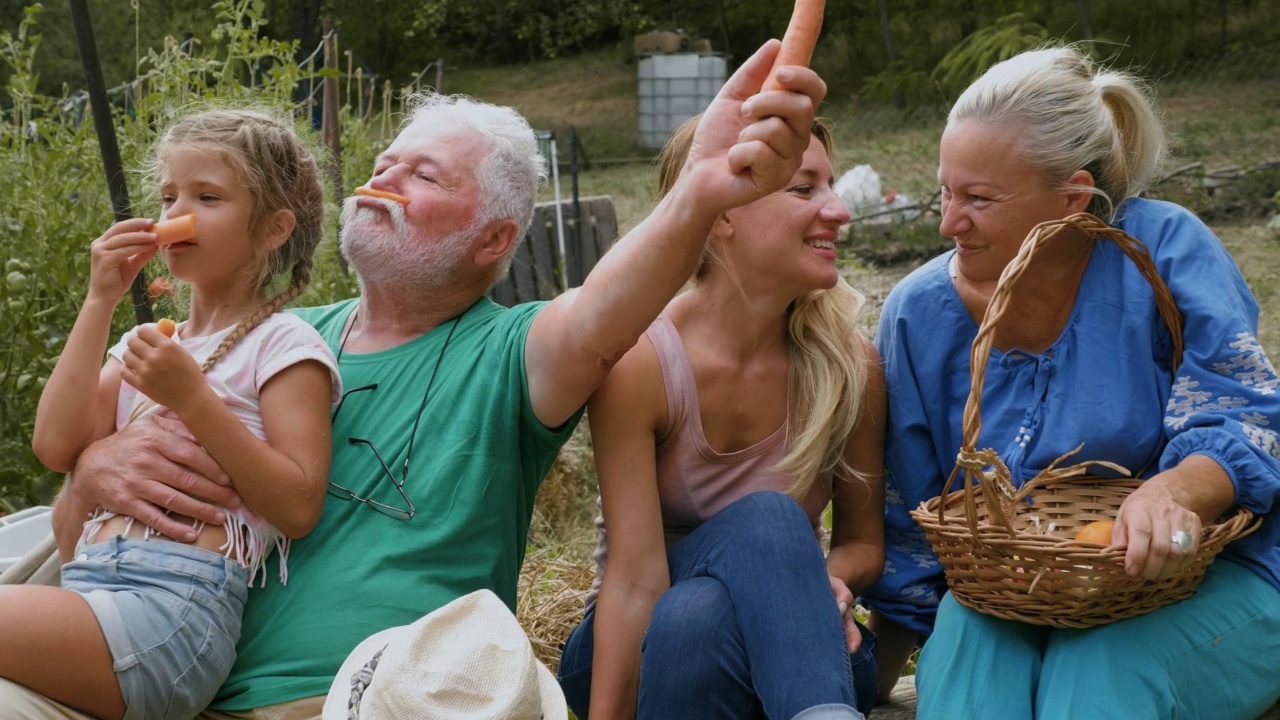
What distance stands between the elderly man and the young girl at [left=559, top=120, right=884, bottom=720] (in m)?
0.16

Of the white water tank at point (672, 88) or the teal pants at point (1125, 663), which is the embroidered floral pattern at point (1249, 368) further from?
the white water tank at point (672, 88)

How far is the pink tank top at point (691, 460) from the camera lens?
214cm

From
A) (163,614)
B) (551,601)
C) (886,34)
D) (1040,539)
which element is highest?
(1040,539)

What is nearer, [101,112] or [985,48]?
[101,112]

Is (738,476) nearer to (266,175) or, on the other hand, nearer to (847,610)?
(847,610)

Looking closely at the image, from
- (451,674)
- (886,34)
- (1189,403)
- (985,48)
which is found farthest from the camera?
(886,34)

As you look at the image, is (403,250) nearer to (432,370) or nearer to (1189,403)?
(432,370)

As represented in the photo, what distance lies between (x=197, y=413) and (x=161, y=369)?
0.26ft

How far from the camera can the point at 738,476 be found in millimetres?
2180

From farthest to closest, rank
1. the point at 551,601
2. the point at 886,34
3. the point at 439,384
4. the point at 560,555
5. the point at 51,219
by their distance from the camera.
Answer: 1. the point at 886,34
2. the point at 560,555
3. the point at 51,219
4. the point at 551,601
5. the point at 439,384

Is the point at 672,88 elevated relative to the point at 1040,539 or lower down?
lower down

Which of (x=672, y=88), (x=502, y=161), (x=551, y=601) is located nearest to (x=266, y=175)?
(x=502, y=161)

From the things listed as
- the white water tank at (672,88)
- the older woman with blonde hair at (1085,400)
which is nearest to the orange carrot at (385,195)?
the older woman with blonde hair at (1085,400)

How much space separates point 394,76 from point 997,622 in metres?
21.5
